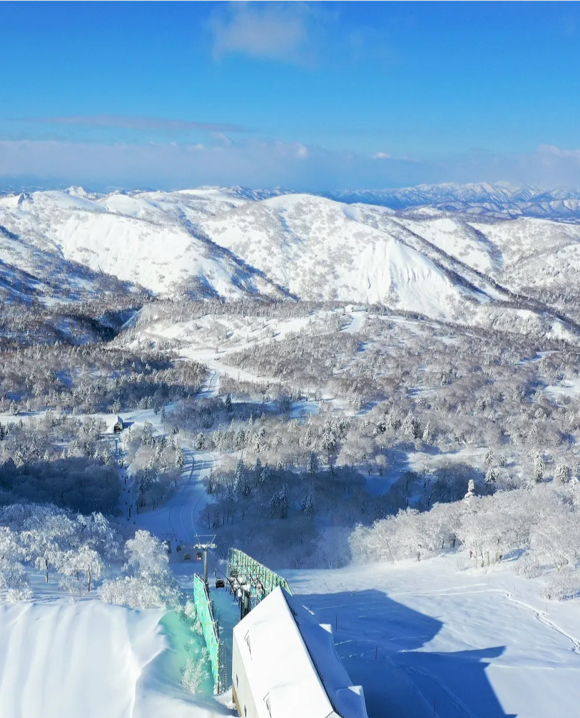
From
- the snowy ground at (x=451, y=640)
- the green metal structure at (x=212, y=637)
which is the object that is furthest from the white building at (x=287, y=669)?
the snowy ground at (x=451, y=640)

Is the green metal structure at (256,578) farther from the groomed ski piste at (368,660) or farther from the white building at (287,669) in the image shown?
the white building at (287,669)

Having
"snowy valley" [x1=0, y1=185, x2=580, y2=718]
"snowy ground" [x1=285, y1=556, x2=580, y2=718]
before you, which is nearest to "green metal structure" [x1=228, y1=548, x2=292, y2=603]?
"snowy valley" [x1=0, y1=185, x2=580, y2=718]

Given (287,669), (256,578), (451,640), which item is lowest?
(451,640)

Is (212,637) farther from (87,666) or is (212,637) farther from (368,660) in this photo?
(368,660)

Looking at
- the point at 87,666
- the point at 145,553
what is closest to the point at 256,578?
the point at 87,666

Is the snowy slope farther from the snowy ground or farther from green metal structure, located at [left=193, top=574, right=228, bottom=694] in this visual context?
the snowy ground

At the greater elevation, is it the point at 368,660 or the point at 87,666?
the point at 368,660
